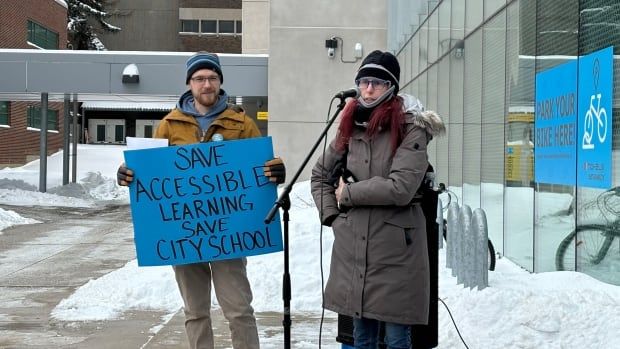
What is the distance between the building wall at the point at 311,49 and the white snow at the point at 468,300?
11.5 m

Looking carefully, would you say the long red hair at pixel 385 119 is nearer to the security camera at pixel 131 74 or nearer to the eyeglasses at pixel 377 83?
the eyeglasses at pixel 377 83

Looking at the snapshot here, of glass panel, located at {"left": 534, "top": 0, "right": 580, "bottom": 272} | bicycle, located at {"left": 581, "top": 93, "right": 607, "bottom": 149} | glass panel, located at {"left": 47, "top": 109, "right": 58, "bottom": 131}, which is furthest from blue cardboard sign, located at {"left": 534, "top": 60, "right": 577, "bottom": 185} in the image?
glass panel, located at {"left": 47, "top": 109, "right": 58, "bottom": 131}

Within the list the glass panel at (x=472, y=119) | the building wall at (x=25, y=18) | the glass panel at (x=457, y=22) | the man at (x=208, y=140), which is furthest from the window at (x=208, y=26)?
the man at (x=208, y=140)

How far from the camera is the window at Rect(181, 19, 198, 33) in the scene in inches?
2699

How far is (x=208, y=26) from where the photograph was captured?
2699 inches

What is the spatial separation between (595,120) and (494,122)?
325 centimetres

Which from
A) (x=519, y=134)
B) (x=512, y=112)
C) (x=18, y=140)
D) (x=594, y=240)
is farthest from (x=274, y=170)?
(x=18, y=140)

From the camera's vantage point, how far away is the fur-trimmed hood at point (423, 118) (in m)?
4.15

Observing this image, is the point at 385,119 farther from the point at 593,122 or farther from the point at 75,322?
the point at 75,322

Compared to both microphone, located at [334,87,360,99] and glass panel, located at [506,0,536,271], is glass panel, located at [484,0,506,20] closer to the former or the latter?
glass panel, located at [506,0,536,271]

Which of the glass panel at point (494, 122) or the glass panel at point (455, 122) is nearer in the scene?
the glass panel at point (494, 122)

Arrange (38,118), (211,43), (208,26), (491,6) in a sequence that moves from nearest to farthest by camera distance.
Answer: (491,6) < (38,118) < (211,43) < (208,26)

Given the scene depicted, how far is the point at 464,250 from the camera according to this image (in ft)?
25.5

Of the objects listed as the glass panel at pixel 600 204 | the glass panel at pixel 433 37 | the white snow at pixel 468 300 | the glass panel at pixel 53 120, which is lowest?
the white snow at pixel 468 300
